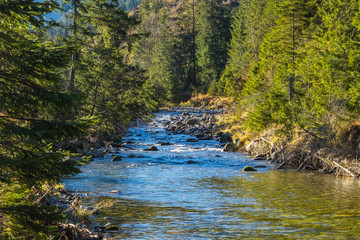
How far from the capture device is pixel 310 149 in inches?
840

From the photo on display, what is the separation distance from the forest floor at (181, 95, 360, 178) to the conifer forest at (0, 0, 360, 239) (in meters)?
0.07

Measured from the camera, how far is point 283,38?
96.8ft

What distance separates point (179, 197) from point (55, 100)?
8637 millimetres

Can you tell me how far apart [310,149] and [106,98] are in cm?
1333

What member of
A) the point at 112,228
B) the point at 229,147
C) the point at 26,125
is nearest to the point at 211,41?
the point at 229,147

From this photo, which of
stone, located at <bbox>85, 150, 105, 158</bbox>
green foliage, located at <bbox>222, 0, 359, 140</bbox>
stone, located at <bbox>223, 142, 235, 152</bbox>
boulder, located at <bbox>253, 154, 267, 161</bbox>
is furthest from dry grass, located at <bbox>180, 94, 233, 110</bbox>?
stone, located at <bbox>85, 150, 105, 158</bbox>

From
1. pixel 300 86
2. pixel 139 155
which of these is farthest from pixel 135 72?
pixel 300 86

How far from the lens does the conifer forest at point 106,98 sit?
21.6ft

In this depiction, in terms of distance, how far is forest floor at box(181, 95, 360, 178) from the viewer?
1953 cm

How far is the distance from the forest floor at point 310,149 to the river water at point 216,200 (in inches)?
43.2

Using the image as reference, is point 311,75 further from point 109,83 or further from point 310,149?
point 109,83

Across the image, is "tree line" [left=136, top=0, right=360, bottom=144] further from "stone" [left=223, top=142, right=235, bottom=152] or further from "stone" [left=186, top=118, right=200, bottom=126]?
"stone" [left=186, top=118, right=200, bottom=126]

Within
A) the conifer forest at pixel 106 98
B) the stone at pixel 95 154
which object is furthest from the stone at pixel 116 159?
the conifer forest at pixel 106 98

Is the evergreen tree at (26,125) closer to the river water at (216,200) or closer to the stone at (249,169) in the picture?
the river water at (216,200)
